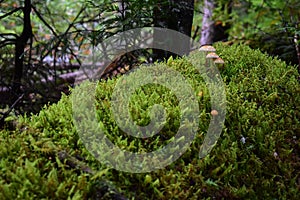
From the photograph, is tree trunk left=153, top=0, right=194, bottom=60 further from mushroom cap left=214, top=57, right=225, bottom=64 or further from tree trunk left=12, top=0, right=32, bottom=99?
tree trunk left=12, top=0, right=32, bottom=99

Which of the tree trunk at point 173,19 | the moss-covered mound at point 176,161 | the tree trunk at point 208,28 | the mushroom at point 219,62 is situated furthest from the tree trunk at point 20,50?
the tree trunk at point 208,28

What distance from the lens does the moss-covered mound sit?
1.62 metres

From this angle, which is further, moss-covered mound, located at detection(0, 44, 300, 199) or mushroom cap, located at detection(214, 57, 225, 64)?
mushroom cap, located at detection(214, 57, 225, 64)

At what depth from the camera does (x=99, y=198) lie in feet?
5.22

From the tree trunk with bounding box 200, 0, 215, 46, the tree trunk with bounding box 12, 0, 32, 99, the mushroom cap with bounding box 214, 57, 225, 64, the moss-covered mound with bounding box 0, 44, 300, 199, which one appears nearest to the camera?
the moss-covered mound with bounding box 0, 44, 300, 199

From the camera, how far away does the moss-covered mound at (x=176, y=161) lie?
5.31 ft

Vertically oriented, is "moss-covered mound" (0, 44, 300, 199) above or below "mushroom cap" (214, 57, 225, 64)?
below

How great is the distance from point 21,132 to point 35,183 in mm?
539

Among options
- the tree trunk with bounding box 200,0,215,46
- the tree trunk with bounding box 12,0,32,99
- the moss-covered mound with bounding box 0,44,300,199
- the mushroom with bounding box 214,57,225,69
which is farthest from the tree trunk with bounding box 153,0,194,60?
the tree trunk with bounding box 200,0,215,46

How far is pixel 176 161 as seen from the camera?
1895 millimetres

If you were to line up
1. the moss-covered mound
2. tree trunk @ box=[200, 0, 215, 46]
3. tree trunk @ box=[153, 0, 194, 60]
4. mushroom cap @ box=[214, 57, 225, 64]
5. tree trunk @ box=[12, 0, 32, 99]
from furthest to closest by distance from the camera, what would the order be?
tree trunk @ box=[200, 0, 215, 46] → tree trunk @ box=[12, 0, 32, 99] → tree trunk @ box=[153, 0, 194, 60] → mushroom cap @ box=[214, 57, 225, 64] → the moss-covered mound

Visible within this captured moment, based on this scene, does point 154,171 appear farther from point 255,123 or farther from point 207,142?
point 255,123

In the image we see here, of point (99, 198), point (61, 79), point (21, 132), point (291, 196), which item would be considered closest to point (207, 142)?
point (291, 196)

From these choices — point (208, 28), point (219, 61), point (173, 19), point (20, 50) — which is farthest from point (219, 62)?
point (208, 28)
